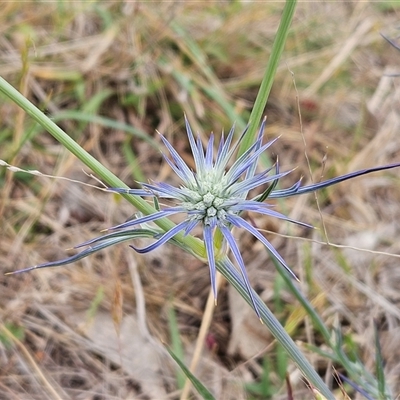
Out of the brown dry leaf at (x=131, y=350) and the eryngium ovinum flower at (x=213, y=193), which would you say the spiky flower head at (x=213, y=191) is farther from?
the brown dry leaf at (x=131, y=350)

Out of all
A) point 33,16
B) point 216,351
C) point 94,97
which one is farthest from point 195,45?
point 216,351

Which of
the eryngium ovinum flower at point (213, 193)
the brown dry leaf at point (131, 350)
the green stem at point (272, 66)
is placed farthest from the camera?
the brown dry leaf at point (131, 350)

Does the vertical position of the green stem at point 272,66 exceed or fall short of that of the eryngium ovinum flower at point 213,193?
it exceeds it

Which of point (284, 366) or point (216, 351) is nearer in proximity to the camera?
point (284, 366)

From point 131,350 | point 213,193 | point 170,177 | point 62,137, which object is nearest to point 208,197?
point 213,193

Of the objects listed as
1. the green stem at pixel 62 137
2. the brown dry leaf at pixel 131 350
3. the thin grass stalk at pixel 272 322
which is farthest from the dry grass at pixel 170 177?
the green stem at pixel 62 137

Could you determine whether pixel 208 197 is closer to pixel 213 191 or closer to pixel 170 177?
pixel 213 191

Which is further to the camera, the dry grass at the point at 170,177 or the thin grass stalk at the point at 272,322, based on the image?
the dry grass at the point at 170,177

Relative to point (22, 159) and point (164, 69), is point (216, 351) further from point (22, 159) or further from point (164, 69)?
point (164, 69)
